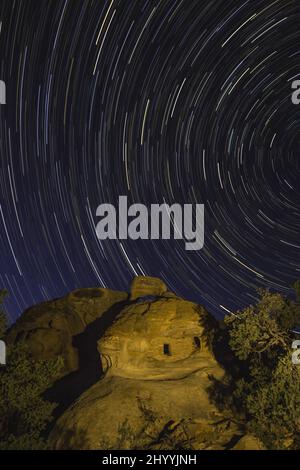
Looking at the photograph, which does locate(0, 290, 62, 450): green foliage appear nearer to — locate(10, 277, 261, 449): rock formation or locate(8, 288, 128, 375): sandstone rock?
locate(10, 277, 261, 449): rock formation

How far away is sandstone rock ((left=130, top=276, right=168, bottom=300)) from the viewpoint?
48.4m

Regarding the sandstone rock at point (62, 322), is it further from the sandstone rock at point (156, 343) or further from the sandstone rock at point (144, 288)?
the sandstone rock at point (156, 343)

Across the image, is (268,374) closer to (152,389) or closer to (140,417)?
(152,389)

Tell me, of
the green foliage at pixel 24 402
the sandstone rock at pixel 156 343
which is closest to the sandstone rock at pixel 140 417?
the green foliage at pixel 24 402

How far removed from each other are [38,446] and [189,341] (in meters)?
15.9

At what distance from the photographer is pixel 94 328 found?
4650 cm

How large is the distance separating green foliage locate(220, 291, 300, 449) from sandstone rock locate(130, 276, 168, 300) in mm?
16374

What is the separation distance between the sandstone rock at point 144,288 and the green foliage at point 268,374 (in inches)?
645

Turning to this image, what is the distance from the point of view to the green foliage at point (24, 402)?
1006 inches

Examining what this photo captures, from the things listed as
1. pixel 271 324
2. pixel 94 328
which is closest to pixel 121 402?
pixel 271 324

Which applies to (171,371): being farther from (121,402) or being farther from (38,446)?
(38,446)

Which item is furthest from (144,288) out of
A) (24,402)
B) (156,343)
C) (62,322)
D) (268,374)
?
(24,402)

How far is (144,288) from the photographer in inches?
1911

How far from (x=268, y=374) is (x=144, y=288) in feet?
72.7
